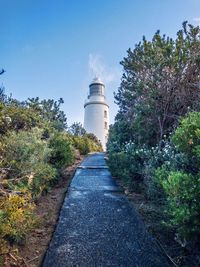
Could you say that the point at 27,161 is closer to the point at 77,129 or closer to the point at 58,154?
the point at 58,154

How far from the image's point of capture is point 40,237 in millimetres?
4207

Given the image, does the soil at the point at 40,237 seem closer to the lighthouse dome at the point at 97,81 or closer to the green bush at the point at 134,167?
the green bush at the point at 134,167

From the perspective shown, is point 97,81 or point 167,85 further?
point 97,81

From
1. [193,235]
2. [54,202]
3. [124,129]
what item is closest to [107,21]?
[124,129]

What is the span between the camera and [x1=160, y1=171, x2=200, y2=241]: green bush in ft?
9.58

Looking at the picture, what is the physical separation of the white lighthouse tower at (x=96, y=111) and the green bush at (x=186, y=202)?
33.9m

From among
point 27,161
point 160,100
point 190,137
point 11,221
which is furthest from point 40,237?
point 160,100

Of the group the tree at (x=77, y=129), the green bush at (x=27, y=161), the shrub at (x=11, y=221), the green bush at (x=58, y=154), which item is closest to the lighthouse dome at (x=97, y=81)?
the tree at (x=77, y=129)

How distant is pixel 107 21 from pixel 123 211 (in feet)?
18.6

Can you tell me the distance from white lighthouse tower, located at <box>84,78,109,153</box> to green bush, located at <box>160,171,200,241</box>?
33.9 metres

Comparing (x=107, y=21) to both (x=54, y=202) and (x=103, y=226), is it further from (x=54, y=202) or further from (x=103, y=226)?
(x=103, y=226)

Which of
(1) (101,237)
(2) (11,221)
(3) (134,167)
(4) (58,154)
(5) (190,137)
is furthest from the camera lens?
(4) (58,154)

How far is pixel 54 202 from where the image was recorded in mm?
6160

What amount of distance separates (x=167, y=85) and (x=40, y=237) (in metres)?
4.63
